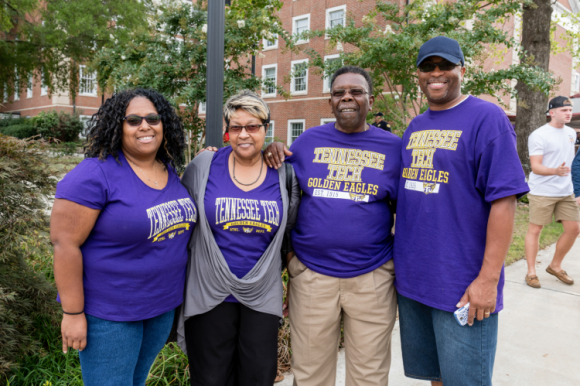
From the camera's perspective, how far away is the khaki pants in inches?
88.6

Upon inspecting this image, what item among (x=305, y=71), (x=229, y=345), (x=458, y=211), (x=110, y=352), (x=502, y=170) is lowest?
(x=229, y=345)

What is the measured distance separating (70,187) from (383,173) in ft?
5.28

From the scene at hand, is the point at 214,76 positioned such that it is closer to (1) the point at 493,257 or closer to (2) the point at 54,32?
(1) the point at 493,257

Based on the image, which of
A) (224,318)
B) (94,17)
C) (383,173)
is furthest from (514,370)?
(94,17)

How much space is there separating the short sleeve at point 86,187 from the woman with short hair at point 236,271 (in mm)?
523

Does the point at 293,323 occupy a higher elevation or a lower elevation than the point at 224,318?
lower

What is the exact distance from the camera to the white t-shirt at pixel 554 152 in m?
4.68

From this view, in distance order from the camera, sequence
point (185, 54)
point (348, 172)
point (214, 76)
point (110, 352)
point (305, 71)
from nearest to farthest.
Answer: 1. point (110, 352)
2. point (348, 172)
3. point (214, 76)
4. point (185, 54)
5. point (305, 71)

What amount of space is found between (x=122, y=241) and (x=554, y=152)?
5005 millimetres

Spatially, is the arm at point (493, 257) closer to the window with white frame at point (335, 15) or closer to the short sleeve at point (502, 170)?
the short sleeve at point (502, 170)

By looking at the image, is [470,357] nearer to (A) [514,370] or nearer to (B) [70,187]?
(A) [514,370]

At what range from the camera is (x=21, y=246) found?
248 cm

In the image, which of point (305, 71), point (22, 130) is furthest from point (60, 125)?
point (305, 71)

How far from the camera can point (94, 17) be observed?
1398 centimetres
